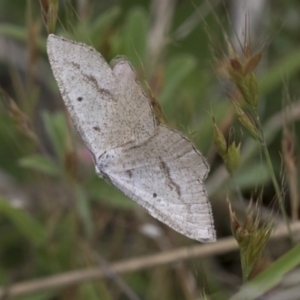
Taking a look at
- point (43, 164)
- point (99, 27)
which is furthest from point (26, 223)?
point (99, 27)

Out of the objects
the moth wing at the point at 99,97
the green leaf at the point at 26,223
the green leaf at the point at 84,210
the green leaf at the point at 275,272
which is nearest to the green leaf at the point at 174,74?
the green leaf at the point at 84,210

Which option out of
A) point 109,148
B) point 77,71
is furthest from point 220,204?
point 77,71

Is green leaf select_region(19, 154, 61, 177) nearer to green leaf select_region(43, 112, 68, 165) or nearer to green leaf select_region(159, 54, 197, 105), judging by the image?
green leaf select_region(43, 112, 68, 165)

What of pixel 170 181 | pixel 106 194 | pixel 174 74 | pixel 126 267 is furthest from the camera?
pixel 174 74

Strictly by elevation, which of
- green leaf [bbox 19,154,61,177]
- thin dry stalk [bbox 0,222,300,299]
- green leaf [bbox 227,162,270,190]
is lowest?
green leaf [bbox 227,162,270,190]

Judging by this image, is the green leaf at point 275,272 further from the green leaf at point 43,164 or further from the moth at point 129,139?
the green leaf at point 43,164

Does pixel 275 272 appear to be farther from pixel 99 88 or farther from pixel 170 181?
pixel 99 88

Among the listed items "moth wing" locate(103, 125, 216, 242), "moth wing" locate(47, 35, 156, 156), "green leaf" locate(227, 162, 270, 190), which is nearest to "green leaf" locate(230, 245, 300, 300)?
"moth wing" locate(103, 125, 216, 242)

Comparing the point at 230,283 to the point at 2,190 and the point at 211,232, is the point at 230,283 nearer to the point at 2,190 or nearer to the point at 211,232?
the point at 2,190
